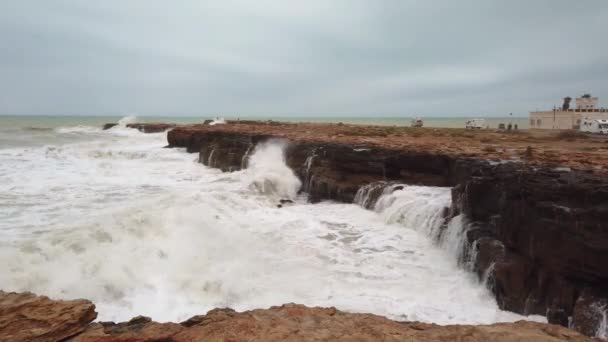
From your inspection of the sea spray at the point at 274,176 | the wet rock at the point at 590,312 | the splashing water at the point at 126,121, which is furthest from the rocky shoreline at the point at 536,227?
the splashing water at the point at 126,121

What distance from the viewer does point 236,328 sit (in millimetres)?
3998

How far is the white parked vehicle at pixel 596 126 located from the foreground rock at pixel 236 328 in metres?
24.1

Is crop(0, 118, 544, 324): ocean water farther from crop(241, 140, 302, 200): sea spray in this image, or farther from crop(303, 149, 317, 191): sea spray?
crop(303, 149, 317, 191): sea spray

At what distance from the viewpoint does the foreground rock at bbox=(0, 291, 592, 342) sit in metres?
3.78

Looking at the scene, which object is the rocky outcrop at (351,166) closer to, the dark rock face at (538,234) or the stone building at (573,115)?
the dark rock face at (538,234)

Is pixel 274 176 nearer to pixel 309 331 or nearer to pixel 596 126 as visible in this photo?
pixel 309 331

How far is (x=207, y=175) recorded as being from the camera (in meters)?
20.5

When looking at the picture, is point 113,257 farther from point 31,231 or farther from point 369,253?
point 369,253

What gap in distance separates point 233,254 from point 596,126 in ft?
81.6

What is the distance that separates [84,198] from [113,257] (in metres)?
6.93

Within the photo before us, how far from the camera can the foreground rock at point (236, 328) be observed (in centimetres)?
378

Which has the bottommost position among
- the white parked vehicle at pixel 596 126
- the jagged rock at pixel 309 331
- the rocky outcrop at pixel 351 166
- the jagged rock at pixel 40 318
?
the jagged rock at pixel 309 331

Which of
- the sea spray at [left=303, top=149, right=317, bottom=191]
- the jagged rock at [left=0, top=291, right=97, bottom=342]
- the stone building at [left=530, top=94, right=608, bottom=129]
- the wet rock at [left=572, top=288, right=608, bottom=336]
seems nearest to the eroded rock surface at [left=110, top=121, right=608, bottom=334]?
the wet rock at [left=572, top=288, right=608, bottom=336]

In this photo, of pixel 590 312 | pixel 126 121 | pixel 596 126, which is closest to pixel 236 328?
pixel 590 312
